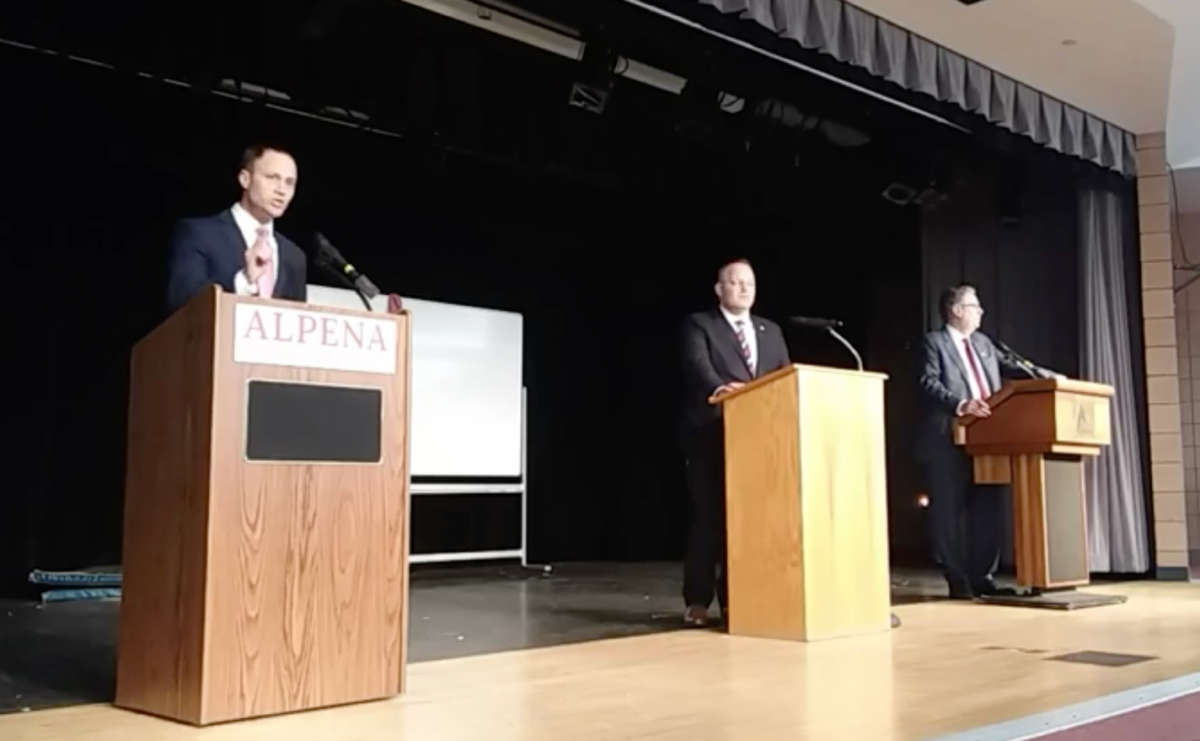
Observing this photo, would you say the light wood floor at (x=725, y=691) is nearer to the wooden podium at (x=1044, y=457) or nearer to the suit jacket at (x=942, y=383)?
the wooden podium at (x=1044, y=457)

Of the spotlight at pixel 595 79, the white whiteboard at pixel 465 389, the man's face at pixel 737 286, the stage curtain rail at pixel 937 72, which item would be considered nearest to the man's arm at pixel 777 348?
the man's face at pixel 737 286

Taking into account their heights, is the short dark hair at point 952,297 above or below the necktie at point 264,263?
above

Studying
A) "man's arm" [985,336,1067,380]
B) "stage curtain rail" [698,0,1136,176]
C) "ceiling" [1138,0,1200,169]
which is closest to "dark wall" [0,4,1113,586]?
"stage curtain rail" [698,0,1136,176]

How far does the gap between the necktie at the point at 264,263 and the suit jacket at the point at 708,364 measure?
5.47 ft

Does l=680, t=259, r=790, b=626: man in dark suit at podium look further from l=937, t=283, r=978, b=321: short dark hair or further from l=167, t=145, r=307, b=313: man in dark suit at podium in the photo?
l=167, t=145, r=307, b=313: man in dark suit at podium

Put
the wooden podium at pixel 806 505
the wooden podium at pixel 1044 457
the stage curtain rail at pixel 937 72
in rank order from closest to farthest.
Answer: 1. the wooden podium at pixel 806 505
2. the stage curtain rail at pixel 937 72
3. the wooden podium at pixel 1044 457

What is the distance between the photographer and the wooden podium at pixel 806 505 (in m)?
3.43

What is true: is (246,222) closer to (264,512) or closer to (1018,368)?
(264,512)

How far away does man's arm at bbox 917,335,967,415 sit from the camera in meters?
4.73

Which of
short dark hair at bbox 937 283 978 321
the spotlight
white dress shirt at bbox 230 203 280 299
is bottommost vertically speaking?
white dress shirt at bbox 230 203 280 299

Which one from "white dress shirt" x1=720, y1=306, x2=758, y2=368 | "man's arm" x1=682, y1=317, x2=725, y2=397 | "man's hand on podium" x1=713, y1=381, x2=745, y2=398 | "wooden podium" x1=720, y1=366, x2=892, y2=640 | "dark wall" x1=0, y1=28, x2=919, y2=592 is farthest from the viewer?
"dark wall" x1=0, y1=28, x2=919, y2=592

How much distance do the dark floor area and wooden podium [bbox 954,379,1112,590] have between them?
653 millimetres

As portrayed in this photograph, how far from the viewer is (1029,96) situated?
5.55 meters

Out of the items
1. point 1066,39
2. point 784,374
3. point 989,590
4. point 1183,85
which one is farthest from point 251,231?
point 1183,85
